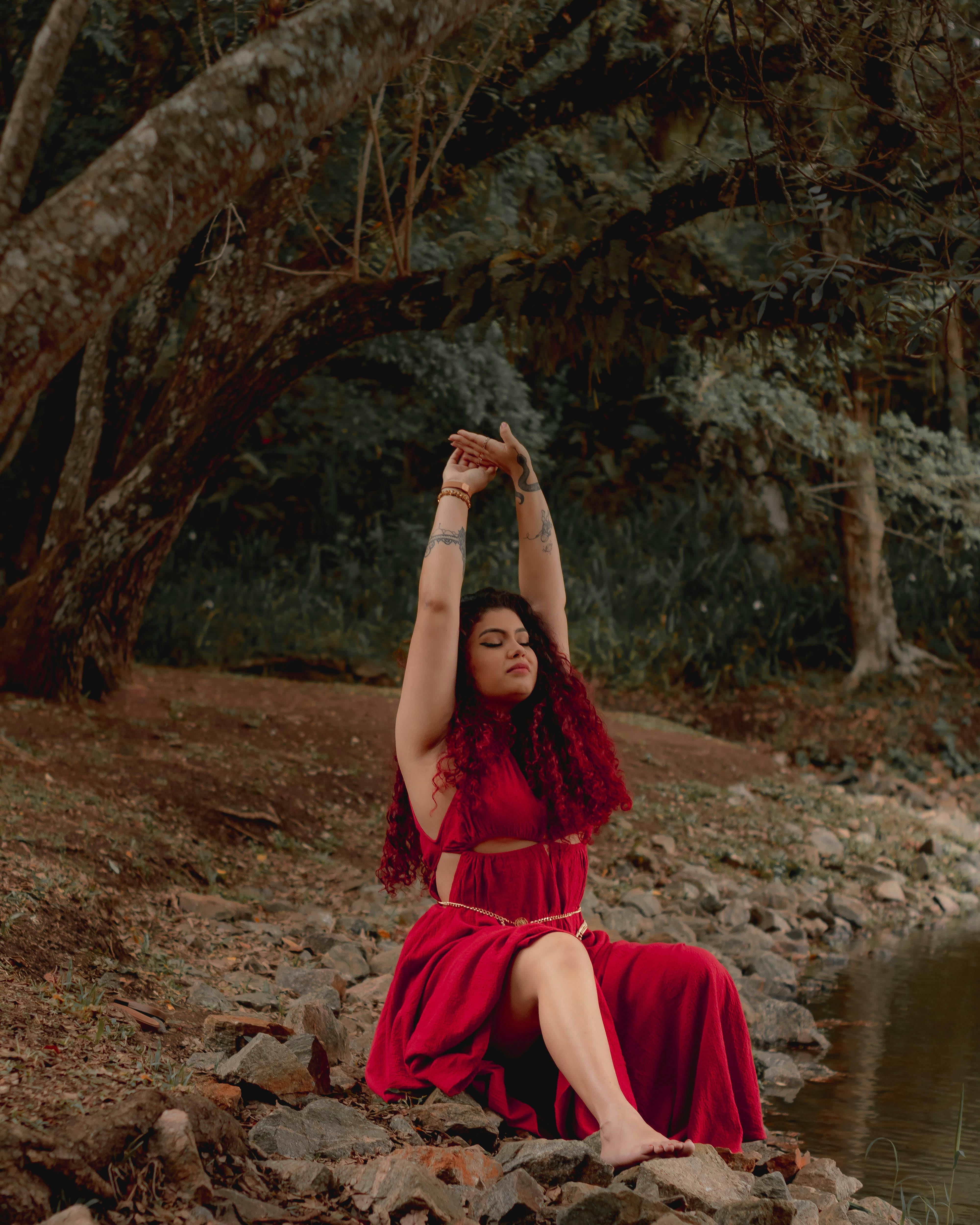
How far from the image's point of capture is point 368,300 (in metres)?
5.50

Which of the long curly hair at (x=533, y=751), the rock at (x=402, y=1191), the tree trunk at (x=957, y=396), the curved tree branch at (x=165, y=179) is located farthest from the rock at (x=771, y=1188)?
the tree trunk at (x=957, y=396)

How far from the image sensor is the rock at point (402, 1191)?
1.89 m

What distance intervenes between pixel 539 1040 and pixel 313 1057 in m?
0.50

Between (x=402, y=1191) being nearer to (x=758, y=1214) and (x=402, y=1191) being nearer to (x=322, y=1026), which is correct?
(x=758, y=1214)

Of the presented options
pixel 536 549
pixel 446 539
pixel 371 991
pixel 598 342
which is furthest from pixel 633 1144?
pixel 598 342

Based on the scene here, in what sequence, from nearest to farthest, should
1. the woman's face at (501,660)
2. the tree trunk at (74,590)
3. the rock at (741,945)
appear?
the woman's face at (501,660)
the rock at (741,945)
the tree trunk at (74,590)

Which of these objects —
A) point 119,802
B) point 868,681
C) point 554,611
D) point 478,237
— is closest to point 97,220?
point 554,611

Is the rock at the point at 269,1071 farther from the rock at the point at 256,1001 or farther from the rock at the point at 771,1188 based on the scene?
the rock at the point at 771,1188

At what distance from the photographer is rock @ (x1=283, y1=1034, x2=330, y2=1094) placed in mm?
2424

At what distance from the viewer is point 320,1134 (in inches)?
87.4

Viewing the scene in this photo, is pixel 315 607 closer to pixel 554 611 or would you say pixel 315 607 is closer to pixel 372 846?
pixel 372 846

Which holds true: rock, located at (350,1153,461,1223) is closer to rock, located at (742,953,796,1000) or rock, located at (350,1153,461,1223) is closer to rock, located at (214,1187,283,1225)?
rock, located at (214,1187,283,1225)

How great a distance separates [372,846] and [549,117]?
12.1ft

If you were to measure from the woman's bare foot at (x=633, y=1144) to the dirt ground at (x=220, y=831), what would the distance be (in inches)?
26.7
